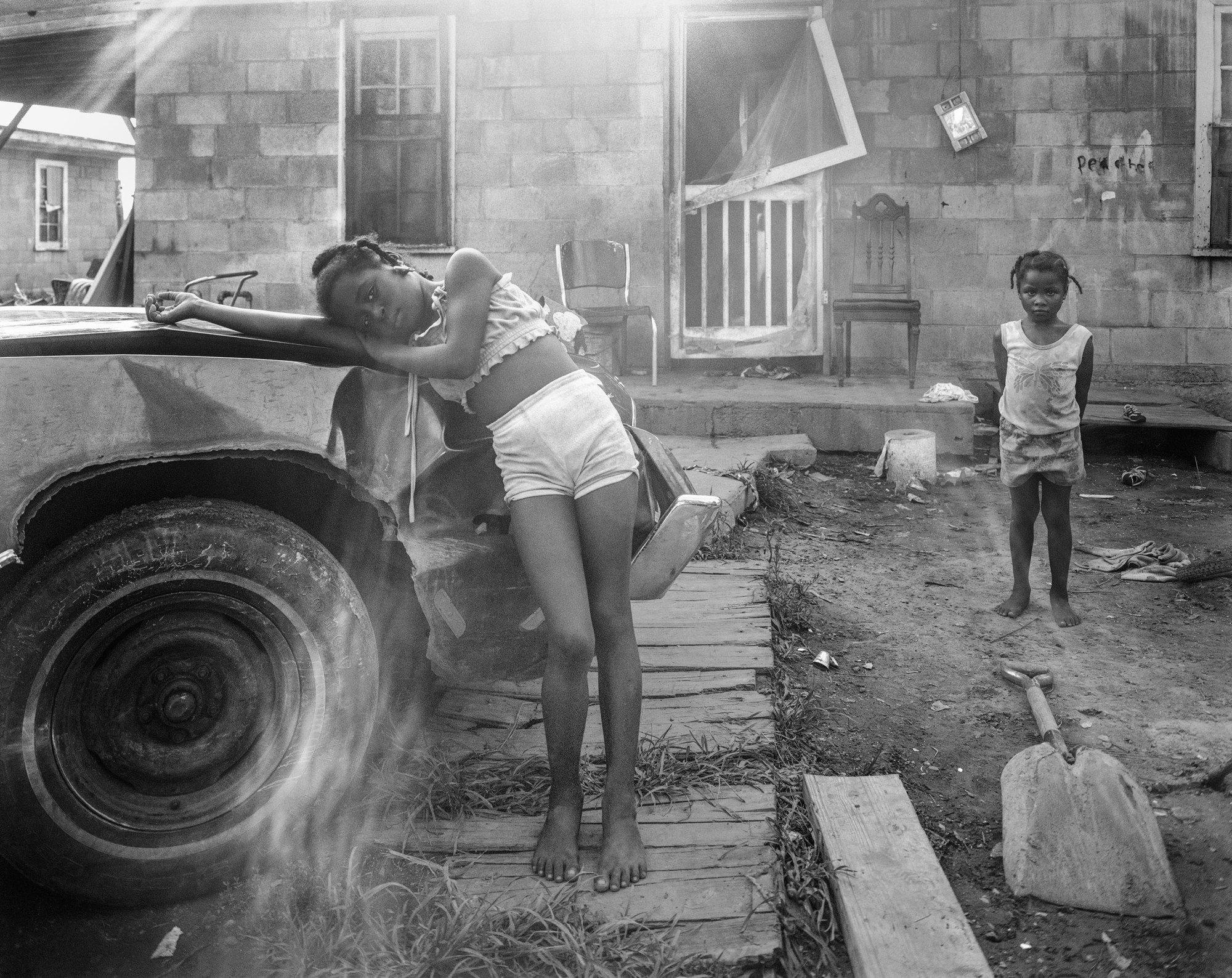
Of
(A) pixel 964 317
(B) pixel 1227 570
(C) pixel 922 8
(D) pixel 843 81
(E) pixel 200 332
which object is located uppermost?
(C) pixel 922 8

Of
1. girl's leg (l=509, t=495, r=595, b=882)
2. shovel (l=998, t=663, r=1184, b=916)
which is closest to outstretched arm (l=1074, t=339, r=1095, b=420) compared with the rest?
shovel (l=998, t=663, r=1184, b=916)

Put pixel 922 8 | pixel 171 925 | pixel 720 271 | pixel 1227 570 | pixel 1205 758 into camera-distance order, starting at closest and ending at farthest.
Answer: pixel 171 925 < pixel 1205 758 < pixel 1227 570 < pixel 922 8 < pixel 720 271

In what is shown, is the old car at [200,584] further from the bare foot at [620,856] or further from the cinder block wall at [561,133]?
the cinder block wall at [561,133]

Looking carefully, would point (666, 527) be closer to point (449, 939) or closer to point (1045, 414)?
point (449, 939)

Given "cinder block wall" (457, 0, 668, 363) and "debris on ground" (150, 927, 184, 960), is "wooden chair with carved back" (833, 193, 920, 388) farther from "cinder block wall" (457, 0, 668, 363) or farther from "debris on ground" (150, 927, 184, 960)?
"debris on ground" (150, 927, 184, 960)

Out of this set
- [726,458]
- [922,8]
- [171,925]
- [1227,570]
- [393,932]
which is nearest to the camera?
[393,932]

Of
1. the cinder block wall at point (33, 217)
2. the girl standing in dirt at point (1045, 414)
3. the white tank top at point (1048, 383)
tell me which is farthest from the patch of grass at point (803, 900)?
the cinder block wall at point (33, 217)

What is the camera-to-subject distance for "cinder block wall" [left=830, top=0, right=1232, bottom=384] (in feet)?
29.1

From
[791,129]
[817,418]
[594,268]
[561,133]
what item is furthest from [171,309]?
[791,129]

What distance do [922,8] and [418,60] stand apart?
4.15m

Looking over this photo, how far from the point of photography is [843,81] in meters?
8.96

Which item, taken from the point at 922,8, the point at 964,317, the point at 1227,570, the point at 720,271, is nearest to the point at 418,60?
the point at 720,271

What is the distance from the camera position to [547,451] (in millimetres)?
2607

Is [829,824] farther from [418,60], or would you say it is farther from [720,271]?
[418,60]
